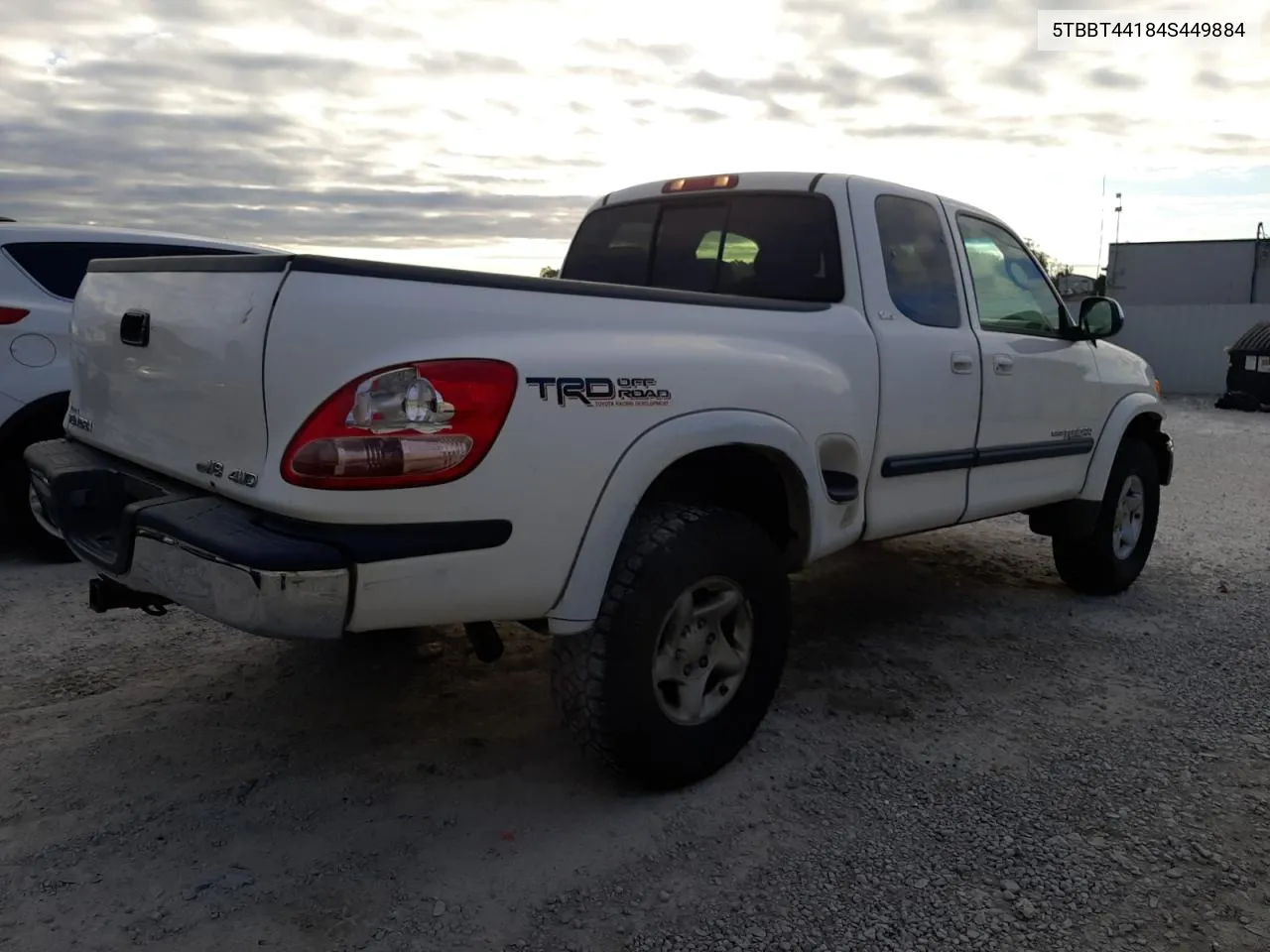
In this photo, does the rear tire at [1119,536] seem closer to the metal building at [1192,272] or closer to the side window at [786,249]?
the side window at [786,249]

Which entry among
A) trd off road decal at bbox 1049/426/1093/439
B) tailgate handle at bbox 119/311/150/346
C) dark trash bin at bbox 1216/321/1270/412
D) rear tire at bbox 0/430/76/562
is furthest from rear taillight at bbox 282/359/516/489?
dark trash bin at bbox 1216/321/1270/412

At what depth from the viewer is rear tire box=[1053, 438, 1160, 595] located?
17.5 ft

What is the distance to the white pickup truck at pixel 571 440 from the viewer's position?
242 centimetres

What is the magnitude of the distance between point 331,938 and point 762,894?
1053mm

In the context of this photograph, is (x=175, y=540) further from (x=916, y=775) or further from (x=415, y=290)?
(x=916, y=775)

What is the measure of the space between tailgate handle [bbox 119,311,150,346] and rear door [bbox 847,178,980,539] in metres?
2.39

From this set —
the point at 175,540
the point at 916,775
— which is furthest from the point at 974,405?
the point at 175,540

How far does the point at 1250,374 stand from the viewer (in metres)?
17.0

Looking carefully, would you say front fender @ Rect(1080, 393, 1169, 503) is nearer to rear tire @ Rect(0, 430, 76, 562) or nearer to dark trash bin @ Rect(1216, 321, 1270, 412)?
rear tire @ Rect(0, 430, 76, 562)

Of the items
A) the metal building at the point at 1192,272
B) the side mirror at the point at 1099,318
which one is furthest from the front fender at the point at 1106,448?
the metal building at the point at 1192,272

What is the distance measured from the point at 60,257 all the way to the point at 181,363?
3.53 metres

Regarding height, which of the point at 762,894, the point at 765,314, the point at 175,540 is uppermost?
the point at 765,314

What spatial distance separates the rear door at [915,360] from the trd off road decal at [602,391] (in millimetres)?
1220

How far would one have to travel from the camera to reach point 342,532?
2.43 metres
